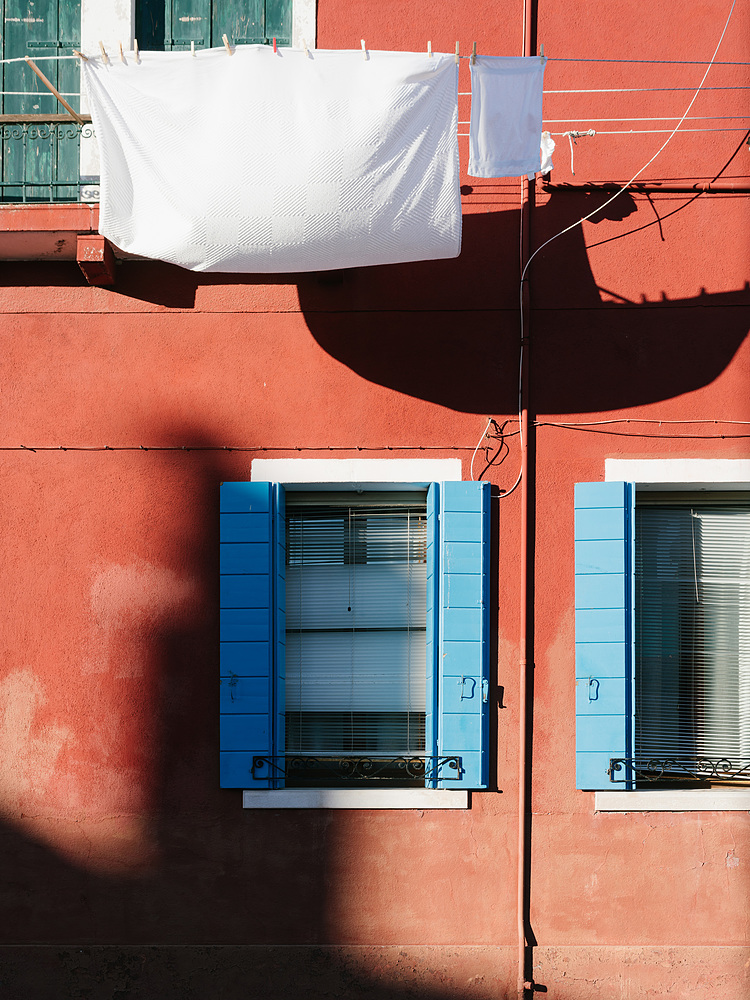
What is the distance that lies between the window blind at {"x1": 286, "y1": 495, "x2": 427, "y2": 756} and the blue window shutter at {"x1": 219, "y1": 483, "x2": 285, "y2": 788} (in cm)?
32

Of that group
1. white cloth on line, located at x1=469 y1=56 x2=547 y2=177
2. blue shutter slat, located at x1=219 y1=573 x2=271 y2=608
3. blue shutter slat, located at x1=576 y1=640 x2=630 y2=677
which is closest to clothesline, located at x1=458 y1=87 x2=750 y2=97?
white cloth on line, located at x1=469 y1=56 x2=547 y2=177

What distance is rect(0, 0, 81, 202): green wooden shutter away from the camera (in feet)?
18.9

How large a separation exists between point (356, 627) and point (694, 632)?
2.13 meters

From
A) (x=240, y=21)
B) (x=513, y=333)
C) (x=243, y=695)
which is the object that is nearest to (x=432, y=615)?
(x=243, y=695)

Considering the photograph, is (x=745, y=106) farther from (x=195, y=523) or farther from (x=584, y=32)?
(x=195, y=523)

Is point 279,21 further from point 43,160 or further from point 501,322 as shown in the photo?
point 501,322

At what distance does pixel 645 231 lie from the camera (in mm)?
5621

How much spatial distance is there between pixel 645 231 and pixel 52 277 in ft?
12.3

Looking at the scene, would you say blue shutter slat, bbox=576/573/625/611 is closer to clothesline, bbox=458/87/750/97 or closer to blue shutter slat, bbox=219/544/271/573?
blue shutter slat, bbox=219/544/271/573

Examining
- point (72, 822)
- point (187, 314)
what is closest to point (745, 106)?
point (187, 314)

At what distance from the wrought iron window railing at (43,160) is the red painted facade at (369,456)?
39 cm

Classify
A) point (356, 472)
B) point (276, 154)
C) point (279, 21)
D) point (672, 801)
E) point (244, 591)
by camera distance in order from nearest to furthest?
point (276, 154) → point (672, 801) → point (244, 591) → point (356, 472) → point (279, 21)

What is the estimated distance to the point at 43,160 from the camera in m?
5.84

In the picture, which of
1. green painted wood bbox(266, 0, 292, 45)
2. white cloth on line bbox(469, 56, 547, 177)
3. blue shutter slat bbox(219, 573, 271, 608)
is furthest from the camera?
green painted wood bbox(266, 0, 292, 45)
